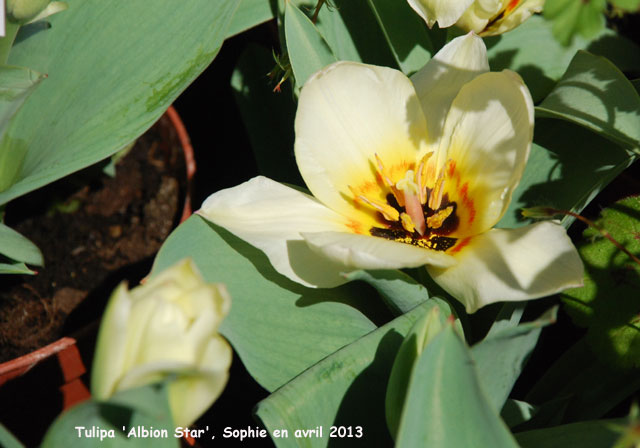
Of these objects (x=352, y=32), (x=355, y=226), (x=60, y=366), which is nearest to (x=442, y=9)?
(x=352, y=32)

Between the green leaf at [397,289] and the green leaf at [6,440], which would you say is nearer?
the green leaf at [6,440]

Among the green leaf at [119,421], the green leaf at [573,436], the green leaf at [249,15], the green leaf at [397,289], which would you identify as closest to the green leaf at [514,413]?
the green leaf at [573,436]

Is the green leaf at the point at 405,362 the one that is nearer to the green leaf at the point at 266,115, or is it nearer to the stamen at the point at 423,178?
the stamen at the point at 423,178

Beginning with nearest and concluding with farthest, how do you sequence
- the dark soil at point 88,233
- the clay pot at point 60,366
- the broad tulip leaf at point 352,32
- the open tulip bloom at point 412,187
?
1. the open tulip bloom at point 412,187
2. the broad tulip leaf at point 352,32
3. the clay pot at point 60,366
4. the dark soil at point 88,233

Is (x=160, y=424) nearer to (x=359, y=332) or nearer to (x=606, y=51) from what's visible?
(x=359, y=332)

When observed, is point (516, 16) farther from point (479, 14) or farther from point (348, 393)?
point (348, 393)

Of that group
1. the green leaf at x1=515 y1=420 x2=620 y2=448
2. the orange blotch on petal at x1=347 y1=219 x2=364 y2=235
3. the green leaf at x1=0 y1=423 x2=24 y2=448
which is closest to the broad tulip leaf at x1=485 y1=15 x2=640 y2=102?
the orange blotch on petal at x1=347 y1=219 x2=364 y2=235

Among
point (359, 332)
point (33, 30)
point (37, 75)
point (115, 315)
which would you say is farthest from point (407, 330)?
point (33, 30)
